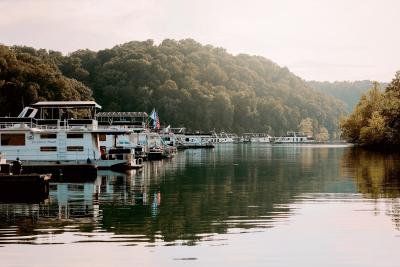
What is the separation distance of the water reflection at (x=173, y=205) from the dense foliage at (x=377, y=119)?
4874 cm

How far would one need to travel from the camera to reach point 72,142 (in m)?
60.1

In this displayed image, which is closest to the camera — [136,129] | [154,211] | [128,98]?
[154,211]

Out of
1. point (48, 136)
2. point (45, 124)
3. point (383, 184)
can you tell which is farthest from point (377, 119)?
point (48, 136)

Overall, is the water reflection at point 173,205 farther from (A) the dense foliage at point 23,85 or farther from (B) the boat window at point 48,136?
(A) the dense foliage at point 23,85

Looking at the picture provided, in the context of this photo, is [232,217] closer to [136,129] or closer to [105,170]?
[105,170]

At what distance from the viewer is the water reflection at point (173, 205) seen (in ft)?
86.8

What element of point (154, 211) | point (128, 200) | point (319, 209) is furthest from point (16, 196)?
point (319, 209)

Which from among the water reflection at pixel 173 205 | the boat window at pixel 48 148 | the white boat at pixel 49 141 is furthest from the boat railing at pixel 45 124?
the water reflection at pixel 173 205

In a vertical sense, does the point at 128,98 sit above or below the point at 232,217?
above

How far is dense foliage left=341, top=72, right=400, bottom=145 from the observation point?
105750 mm

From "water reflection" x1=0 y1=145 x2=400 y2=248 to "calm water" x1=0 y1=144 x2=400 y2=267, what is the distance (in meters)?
0.05

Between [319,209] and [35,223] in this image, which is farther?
[319,209]

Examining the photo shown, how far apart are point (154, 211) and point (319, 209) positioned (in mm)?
8464

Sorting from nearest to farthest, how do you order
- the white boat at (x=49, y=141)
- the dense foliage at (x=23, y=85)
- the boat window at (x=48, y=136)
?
the white boat at (x=49, y=141), the boat window at (x=48, y=136), the dense foliage at (x=23, y=85)
